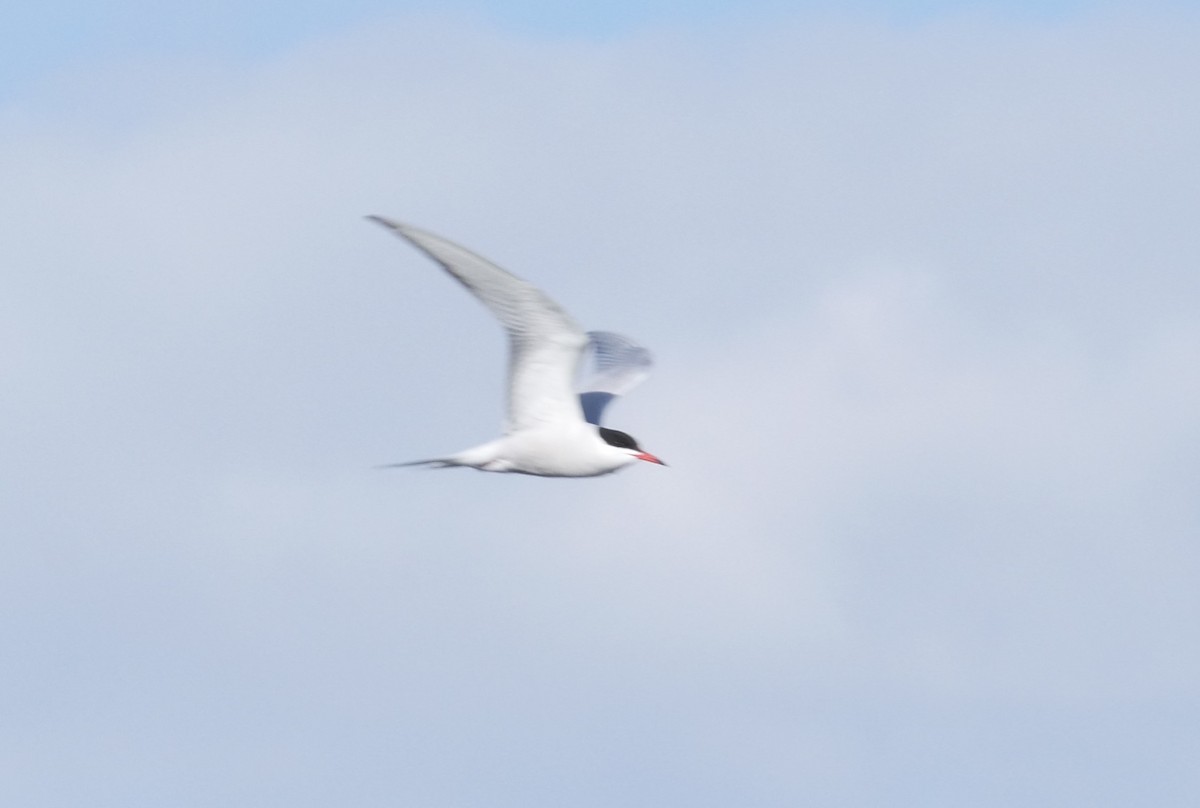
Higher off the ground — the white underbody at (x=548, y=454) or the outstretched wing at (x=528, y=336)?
the outstretched wing at (x=528, y=336)

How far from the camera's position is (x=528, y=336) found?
18.9m

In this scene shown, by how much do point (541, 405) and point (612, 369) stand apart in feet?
14.6

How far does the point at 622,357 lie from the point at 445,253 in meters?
7.48

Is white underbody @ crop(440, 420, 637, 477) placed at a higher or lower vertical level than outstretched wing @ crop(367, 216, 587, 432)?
lower

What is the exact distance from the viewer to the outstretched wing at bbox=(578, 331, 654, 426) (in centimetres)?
2358

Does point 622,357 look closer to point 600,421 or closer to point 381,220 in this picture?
point 600,421

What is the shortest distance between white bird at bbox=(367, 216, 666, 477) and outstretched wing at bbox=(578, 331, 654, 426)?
314cm

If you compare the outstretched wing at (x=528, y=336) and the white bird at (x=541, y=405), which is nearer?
the outstretched wing at (x=528, y=336)

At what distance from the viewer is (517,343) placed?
1900 cm

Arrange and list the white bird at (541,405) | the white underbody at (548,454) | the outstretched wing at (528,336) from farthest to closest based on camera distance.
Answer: the white underbody at (548,454) → the white bird at (541,405) → the outstretched wing at (528,336)

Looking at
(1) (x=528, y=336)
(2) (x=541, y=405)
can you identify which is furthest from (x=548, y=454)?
(1) (x=528, y=336)

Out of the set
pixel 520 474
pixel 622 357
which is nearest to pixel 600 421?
pixel 622 357

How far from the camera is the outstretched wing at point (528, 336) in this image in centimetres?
1716

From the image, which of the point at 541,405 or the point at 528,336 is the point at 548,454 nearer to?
the point at 541,405
